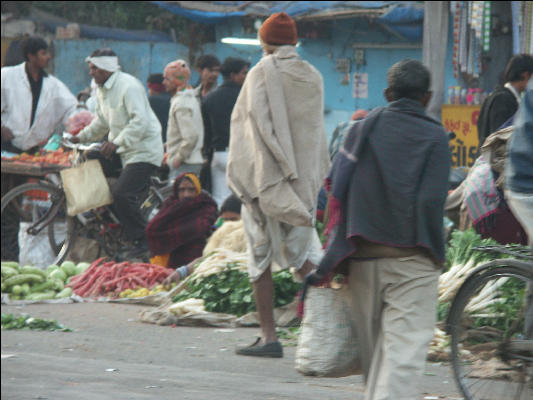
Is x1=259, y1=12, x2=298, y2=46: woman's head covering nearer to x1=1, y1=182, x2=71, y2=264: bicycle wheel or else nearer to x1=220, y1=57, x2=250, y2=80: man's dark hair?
x1=220, y1=57, x2=250, y2=80: man's dark hair

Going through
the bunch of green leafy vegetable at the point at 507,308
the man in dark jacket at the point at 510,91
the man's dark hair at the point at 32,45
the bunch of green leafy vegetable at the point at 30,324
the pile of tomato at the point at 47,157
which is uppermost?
the man's dark hair at the point at 32,45

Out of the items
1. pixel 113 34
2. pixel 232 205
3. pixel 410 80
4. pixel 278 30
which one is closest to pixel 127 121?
pixel 232 205

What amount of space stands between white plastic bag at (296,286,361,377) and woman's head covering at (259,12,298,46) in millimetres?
2403

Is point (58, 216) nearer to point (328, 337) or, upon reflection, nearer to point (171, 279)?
point (171, 279)

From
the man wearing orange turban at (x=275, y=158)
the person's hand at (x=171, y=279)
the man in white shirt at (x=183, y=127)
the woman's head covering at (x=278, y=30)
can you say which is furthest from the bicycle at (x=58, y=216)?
the woman's head covering at (x=278, y=30)

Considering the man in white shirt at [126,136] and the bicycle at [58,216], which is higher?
the man in white shirt at [126,136]

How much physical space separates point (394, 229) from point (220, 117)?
21.5ft

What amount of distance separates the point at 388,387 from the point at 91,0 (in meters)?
21.4

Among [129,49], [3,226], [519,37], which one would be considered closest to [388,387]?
[3,226]

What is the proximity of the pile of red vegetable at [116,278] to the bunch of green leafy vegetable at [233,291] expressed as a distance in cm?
113

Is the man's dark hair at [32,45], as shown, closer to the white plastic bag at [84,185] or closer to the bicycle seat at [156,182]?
the white plastic bag at [84,185]

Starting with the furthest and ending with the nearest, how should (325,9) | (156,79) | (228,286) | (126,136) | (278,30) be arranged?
(325,9)
(156,79)
(126,136)
(228,286)
(278,30)

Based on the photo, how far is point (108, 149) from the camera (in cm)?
1013

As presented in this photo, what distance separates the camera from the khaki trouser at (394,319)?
412 centimetres
